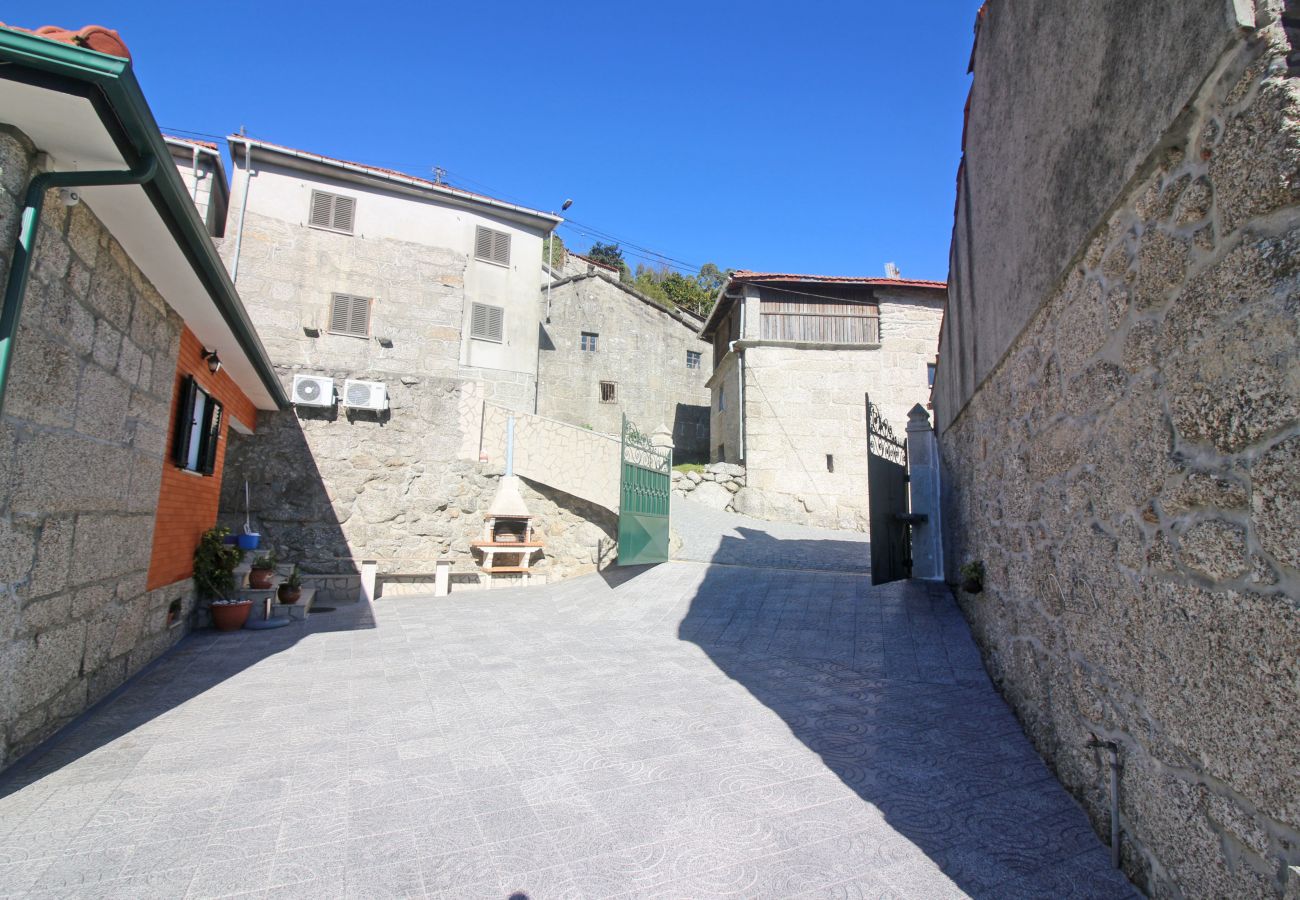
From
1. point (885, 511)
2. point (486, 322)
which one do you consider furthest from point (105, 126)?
point (486, 322)

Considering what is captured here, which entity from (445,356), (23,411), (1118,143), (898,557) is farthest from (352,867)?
(445,356)

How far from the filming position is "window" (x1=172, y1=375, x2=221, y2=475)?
5250 millimetres

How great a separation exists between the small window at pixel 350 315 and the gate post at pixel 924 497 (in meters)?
12.9

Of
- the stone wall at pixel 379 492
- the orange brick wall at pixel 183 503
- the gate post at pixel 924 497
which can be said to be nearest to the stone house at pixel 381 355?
the stone wall at pixel 379 492

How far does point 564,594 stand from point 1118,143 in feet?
24.3

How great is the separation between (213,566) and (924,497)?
290 inches

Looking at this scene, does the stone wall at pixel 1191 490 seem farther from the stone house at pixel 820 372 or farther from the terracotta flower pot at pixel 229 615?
the stone house at pixel 820 372

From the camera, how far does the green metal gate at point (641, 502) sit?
8836mm

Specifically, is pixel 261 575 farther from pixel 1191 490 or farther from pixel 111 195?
pixel 1191 490

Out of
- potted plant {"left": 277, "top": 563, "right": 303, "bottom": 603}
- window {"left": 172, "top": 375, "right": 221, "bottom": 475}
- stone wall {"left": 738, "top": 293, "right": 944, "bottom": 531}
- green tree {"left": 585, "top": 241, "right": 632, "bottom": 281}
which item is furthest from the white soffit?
green tree {"left": 585, "top": 241, "right": 632, "bottom": 281}

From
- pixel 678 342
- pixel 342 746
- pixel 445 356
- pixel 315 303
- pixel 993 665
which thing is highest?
pixel 678 342

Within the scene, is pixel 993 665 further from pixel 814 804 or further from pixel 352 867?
pixel 352 867

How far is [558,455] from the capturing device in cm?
996

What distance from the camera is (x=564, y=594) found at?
8250 mm
